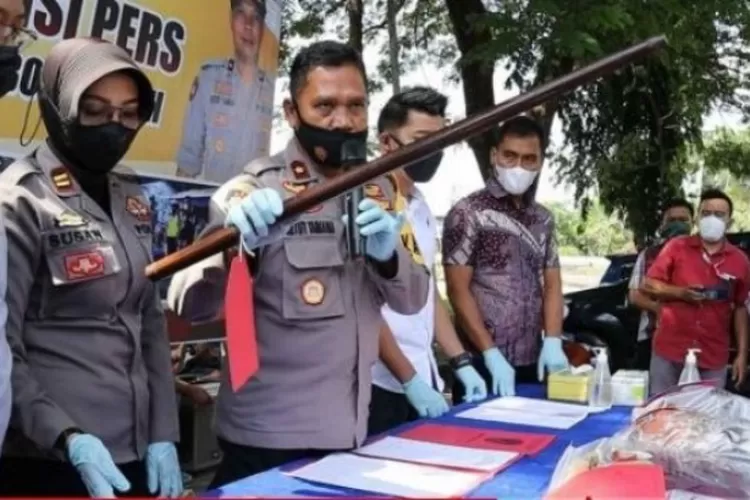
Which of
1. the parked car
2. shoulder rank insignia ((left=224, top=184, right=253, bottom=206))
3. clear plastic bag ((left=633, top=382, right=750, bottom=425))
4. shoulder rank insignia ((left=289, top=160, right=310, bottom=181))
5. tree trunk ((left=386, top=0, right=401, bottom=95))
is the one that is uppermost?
tree trunk ((left=386, top=0, right=401, bottom=95))

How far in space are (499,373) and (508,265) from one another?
1.25 feet

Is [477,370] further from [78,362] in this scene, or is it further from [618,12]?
[618,12]

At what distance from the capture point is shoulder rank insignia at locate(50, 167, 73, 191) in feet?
5.58

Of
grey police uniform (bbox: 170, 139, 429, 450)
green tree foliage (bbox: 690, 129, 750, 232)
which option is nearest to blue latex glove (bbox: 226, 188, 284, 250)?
grey police uniform (bbox: 170, 139, 429, 450)

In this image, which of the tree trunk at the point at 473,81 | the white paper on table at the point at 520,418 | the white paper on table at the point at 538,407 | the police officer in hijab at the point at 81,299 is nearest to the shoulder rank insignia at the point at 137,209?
the police officer in hijab at the point at 81,299

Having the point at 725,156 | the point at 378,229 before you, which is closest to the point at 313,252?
the point at 378,229

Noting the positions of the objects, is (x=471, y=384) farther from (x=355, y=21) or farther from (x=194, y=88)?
(x=355, y=21)

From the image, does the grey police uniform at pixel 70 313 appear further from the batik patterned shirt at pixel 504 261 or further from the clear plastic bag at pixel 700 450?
the batik patterned shirt at pixel 504 261

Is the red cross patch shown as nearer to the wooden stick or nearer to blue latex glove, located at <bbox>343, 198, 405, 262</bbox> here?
the wooden stick

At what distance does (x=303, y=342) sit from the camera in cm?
178

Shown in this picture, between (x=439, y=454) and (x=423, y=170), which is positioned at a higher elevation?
(x=423, y=170)

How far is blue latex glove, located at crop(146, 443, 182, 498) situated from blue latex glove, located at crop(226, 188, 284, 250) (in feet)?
1.67

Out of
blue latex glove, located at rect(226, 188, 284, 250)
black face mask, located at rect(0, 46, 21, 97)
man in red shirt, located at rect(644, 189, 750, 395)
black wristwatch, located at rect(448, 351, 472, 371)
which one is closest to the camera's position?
blue latex glove, located at rect(226, 188, 284, 250)

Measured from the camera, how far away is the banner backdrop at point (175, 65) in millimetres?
A: 2545
